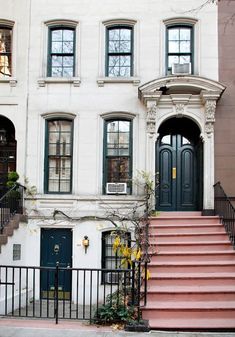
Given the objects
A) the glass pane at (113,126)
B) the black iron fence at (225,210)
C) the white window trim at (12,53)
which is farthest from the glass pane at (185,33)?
the white window trim at (12,53)

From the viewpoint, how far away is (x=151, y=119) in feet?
41.9

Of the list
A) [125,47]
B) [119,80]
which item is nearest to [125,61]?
[125,47]

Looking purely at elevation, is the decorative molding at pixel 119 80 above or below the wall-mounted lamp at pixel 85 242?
above

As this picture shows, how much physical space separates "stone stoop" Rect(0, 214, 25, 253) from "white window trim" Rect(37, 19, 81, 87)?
4151 mm

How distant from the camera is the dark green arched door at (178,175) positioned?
520 inches

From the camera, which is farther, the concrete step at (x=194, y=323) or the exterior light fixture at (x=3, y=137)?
the exterior light fixture at (x=3, y=137)

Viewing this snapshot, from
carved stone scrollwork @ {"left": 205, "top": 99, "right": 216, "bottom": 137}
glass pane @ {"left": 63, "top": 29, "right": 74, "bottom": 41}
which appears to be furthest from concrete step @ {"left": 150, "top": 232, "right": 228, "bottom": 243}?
glass pane @ {"left": 63, "top": 29, "right": 74, "bottom": 41}

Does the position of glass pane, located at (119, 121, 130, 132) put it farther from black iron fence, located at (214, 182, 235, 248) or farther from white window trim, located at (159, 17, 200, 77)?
black iron fence, located at (214, 182, 235, 248)

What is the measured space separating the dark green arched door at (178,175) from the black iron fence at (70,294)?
306 cm

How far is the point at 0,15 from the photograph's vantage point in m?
13.8

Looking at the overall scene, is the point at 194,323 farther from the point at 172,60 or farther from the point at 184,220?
the point at 172,60

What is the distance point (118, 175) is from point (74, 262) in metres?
2.91

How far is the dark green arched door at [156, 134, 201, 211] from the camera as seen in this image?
43.4 feet

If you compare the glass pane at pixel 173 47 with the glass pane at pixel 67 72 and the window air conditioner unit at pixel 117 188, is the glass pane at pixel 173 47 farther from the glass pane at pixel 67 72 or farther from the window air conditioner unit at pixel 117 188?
the window air conditioner unit at pixel 117 188
